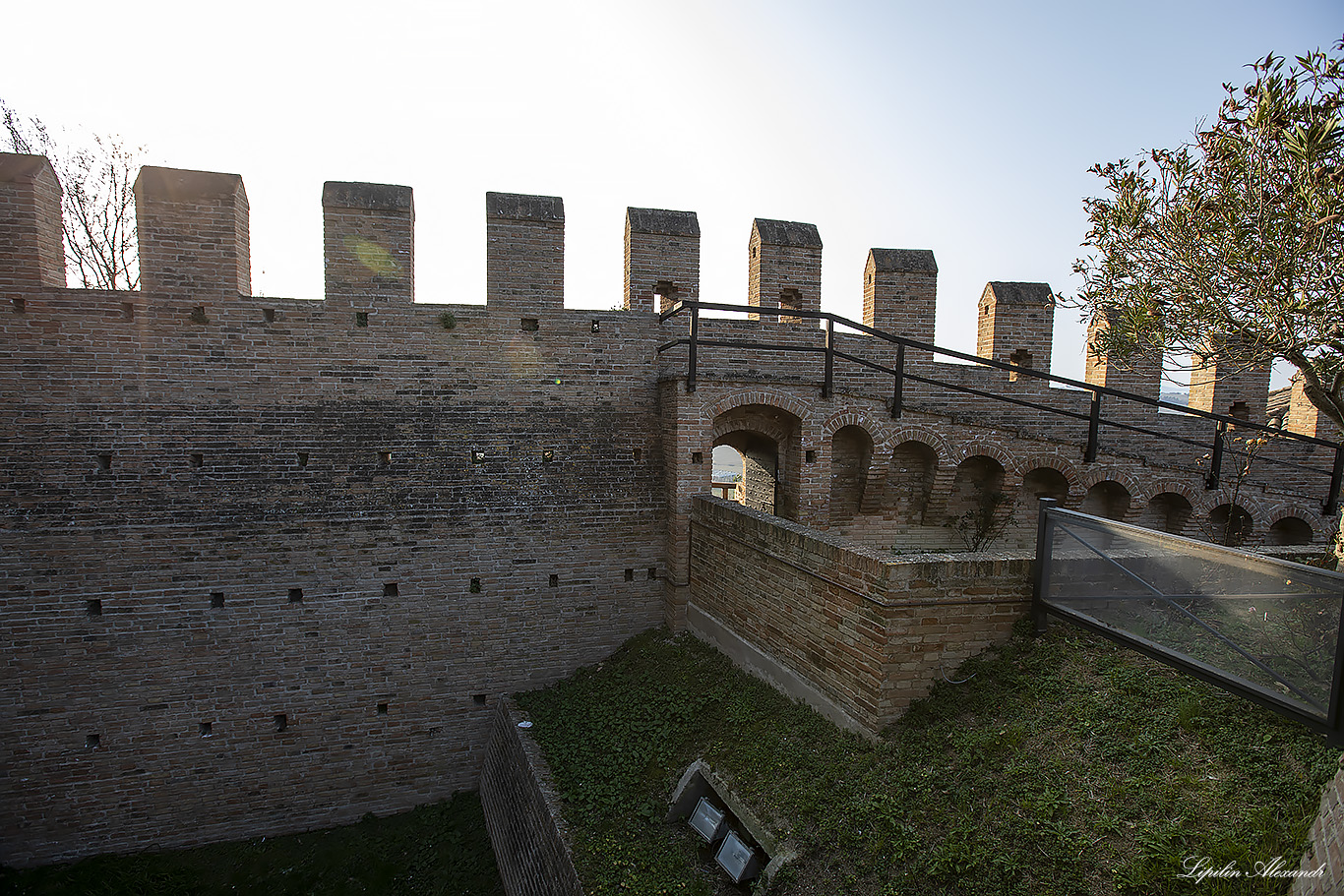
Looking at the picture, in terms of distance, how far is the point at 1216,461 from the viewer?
846 centimetres

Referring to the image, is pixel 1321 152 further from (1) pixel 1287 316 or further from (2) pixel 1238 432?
(2) pixel 1238 432

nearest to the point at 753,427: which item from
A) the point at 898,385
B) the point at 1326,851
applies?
the point at 898,385

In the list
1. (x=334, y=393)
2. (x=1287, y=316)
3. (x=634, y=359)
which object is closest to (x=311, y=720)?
(x=334, y=393)

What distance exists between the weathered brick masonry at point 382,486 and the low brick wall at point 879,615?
165 millimetres

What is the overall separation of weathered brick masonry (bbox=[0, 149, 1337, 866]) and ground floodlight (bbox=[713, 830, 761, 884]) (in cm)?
167

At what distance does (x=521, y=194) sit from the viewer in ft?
25.3

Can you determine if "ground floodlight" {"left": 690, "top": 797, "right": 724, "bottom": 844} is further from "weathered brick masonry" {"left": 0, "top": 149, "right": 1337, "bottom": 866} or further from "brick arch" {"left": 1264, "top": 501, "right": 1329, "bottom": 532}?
"brick arch" {"left": 1264, "top": 501, "right": 1329, "bottom": 532}

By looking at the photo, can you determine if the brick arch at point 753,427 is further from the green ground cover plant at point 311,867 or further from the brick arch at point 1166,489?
the green ground cover plant at point 311,867

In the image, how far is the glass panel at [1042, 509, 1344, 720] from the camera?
327cm

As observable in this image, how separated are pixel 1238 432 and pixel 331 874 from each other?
43.3ft

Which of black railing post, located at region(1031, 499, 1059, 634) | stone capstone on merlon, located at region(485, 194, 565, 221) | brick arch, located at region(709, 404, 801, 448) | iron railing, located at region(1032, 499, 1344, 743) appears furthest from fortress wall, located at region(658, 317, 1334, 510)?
iron railing, located at region(1032, 499, 1344, 743)

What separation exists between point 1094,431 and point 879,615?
5648 mm

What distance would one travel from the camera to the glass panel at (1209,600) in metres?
3.27

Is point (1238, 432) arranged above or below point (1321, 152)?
below
